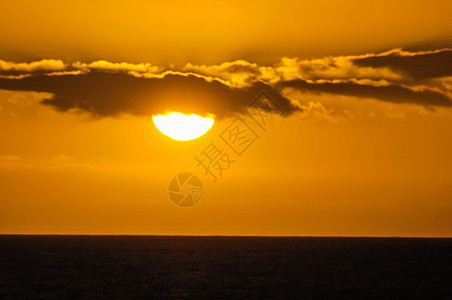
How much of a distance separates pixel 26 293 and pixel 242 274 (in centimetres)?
3502

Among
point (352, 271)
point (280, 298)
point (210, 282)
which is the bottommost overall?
point (280, 298)

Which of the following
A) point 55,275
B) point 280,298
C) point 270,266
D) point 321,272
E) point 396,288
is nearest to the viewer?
point 280,298

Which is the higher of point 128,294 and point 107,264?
point 107,264

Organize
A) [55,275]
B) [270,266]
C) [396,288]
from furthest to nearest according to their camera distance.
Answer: [270,266] → [55,275] → [396,288]

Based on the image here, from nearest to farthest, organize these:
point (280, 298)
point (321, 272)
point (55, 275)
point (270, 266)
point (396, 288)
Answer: point (280, 298), point (396, 288), point (55, 275), point (321, 272), point (270, 266)

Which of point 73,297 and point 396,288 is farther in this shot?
point 396,288

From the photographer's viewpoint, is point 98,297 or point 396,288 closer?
point 98,297

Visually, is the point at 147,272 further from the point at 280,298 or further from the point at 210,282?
the point at 280,298

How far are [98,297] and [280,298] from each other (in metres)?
18.6

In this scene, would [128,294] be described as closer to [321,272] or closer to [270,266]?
[321,272]

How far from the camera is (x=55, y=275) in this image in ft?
323

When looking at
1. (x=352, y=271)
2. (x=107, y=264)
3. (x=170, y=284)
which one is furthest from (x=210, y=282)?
(x=107, y=264)

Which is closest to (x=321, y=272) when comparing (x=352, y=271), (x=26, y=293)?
(x=352, y=271)

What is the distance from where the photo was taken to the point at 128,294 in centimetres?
7469
